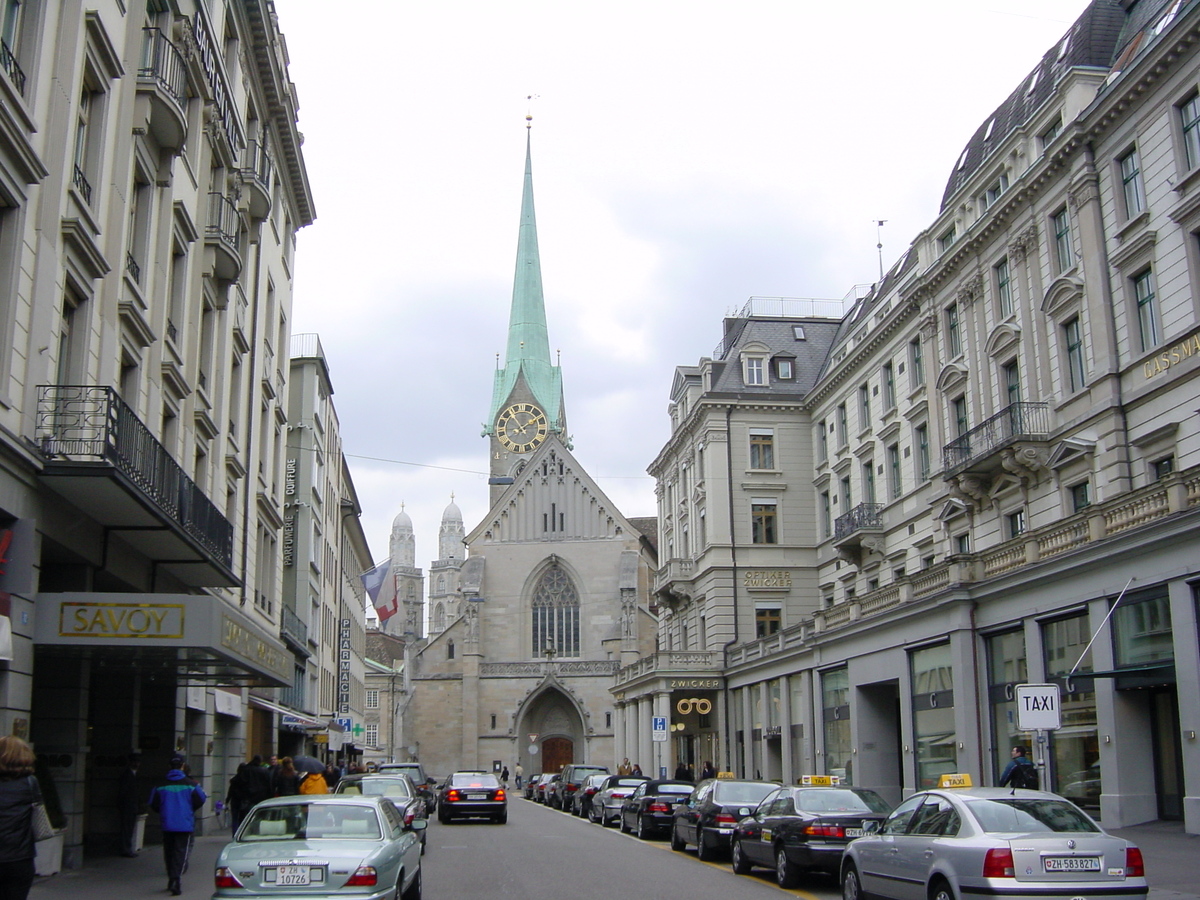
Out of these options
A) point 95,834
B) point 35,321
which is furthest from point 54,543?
point 95,834

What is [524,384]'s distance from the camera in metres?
114

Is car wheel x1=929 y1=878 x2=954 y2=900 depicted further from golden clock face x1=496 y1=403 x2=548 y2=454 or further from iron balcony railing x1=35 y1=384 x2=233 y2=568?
golden clock face x1=496 y1=403 x2=548 y2=454

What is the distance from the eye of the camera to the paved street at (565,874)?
15328 mm

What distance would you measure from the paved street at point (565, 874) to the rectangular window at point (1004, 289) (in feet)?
45.5

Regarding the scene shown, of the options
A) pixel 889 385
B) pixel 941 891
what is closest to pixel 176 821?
pixel 941 891

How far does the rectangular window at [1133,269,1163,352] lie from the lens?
23.9 metres

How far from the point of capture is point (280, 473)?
36188 millimetres

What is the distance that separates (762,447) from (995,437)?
1767 cm

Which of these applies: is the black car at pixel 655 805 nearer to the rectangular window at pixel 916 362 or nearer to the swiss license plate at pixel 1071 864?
the rectangular window at pixel 916 362

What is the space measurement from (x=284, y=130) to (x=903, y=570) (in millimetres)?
21605

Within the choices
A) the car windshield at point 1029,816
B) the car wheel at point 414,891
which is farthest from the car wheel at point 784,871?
the car windshield at point 1029,816

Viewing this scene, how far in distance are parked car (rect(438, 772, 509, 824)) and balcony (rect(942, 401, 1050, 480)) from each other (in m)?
14.2

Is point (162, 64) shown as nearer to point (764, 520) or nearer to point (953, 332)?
point (953, 332)

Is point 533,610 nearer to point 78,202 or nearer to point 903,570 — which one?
point 903,570
